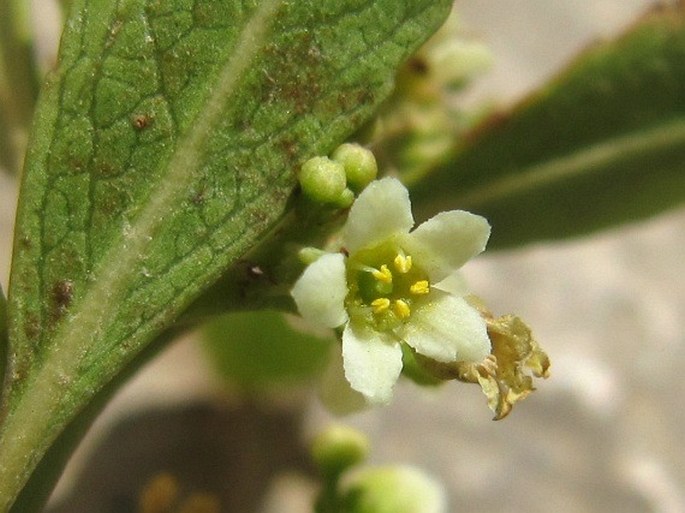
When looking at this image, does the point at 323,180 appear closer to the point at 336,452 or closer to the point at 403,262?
the point at 403,262

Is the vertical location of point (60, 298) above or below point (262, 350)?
above

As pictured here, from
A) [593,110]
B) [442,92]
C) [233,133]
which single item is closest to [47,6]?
[442,92]

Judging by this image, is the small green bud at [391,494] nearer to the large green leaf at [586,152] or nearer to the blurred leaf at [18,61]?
the large green leaf at [586,152]

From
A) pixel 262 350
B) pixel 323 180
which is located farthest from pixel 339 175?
pixel 262 350

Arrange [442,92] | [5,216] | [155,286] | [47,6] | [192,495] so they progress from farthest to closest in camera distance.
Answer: [47,6] → [5,216] → [192,495] → [442,92] → [155,286]

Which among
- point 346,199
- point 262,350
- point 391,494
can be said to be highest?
point 346,199

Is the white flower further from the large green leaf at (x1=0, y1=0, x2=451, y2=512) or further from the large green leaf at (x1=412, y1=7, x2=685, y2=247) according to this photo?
the large green leaf at (x1=412, y1=7, x2=685, y2=247)

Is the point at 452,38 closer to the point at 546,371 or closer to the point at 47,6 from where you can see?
the point at 546,371

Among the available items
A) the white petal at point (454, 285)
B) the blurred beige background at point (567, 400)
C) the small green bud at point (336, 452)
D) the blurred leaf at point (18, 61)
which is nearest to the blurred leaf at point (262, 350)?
the blurred beige background at point (567, 400)
